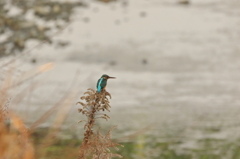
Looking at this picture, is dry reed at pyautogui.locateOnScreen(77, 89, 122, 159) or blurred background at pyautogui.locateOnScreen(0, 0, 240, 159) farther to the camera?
blurred background at pyautogui.locateOnScreen(0, 0, 240, 159)

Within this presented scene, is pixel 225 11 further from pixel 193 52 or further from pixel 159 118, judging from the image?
pixel 159 118

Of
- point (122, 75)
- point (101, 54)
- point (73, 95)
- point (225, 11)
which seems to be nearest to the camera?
point (73, 95)

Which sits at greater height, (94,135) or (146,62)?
(146,62)

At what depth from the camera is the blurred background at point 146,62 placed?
9.30 meters

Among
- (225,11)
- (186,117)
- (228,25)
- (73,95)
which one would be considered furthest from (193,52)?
(73,95)

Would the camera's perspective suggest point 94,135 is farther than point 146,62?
No

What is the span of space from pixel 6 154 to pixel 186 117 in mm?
8669

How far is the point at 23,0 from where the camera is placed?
19.5 m

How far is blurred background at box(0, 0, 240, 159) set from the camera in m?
9.30

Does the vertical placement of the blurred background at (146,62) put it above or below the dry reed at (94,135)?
above

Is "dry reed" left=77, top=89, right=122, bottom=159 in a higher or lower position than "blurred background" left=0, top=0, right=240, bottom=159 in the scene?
lower

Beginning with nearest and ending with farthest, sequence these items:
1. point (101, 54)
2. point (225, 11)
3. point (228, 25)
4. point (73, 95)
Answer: point (73, 95)
point (101, 54)
point (228, 25)
point (225, 11)

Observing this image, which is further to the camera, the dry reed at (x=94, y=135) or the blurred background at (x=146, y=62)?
the blurred background at (x=146, y=62)

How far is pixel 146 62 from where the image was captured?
47.3ft
